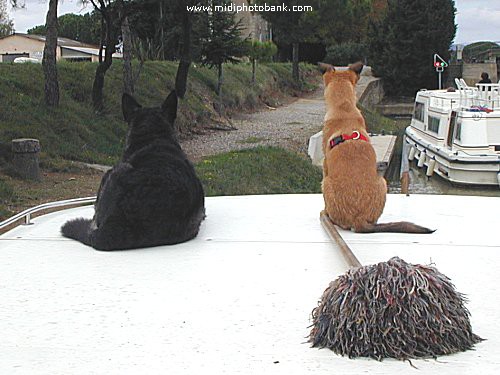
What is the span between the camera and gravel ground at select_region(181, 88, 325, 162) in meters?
21.1

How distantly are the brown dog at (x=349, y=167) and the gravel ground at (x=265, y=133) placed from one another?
1334cm

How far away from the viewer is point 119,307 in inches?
92.4

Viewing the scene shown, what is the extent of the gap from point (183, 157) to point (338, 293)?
2434 mm

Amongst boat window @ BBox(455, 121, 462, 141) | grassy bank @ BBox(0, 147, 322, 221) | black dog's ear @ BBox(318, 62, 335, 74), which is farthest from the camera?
boat window @ BBox(455, 121, 462, 141)

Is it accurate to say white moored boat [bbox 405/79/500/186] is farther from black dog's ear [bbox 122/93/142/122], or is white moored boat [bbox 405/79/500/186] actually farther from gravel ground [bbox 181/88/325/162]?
black dog's ear [bbox 122/93/142/122]

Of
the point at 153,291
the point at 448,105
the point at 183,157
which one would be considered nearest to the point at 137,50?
the point at 448,105

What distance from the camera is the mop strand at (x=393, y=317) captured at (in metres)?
1.85

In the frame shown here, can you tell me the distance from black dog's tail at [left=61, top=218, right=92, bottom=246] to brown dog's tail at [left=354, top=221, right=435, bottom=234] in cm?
136

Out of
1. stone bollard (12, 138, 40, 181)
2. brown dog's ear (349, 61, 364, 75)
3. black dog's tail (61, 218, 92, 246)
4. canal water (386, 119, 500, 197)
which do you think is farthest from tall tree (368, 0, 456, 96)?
black dog's tail (61, 218, 92, 246)

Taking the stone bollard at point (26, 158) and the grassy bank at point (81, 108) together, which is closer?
the stone bollard at point (26, 158)

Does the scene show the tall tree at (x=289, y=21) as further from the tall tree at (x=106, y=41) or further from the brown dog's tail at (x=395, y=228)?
the brown dog's tail at (x=395, y=228)

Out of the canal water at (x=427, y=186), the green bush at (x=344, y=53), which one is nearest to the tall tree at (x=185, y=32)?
the canal water at (x=427, y=186)

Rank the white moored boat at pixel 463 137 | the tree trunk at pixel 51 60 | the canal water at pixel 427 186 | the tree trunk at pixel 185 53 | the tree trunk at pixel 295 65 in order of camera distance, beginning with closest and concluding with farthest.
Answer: the tree trunk at pixel 51 60, the canal water at pixel 427 186, the white moored boat at pixel 463 137, the tree trunk at pixel 185 53, the tree trunk at pixel 295 65

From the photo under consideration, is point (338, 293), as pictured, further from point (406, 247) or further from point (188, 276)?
point (406, 247)
